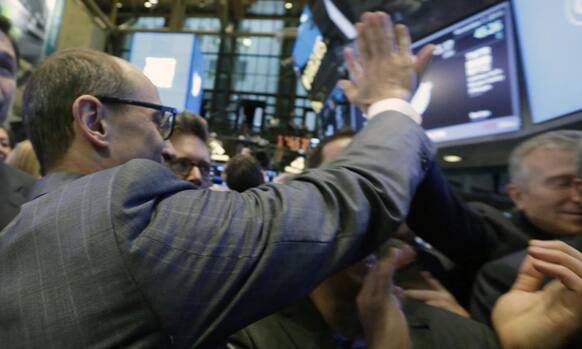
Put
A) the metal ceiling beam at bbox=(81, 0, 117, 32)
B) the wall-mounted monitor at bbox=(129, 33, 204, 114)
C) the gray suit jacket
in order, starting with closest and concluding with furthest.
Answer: the gray suit jacket, the wall-mounted monitor at bbox=(129, 33, 204, 114), the metal ceiling beam at bbox=(81, 0, 117, 32)

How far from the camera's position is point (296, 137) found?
936cm

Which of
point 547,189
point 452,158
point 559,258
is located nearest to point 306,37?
point 452,158

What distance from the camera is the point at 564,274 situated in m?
0.76

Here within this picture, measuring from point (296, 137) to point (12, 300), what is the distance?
28.7ft

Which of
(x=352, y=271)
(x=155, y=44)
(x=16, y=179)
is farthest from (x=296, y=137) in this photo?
(x=352, y=271)

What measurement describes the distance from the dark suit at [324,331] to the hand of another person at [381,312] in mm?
107

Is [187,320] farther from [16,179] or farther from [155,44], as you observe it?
[155,44]

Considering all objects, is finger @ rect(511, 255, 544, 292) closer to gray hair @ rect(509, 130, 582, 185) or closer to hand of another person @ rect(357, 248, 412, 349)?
hand of another person @ rect(357, 248, 412, 349)

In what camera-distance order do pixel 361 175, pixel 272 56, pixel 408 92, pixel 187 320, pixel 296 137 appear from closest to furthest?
pixel 187 320 < pixel 361 175 < pixel 408 92 < pixel 296 137 < pixel 272 56

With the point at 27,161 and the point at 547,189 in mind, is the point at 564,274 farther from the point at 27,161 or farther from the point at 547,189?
the point at 27,161

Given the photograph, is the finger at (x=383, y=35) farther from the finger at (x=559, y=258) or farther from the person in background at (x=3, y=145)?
the person in background at (x=3, y=145)

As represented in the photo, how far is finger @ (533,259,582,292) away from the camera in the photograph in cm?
75

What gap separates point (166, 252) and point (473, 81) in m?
2.40

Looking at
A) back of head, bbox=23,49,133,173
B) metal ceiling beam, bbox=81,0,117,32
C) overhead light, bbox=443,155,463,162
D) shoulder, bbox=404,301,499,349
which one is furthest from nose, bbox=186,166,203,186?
metal ceiling beam, bbox=81,0,117,32
